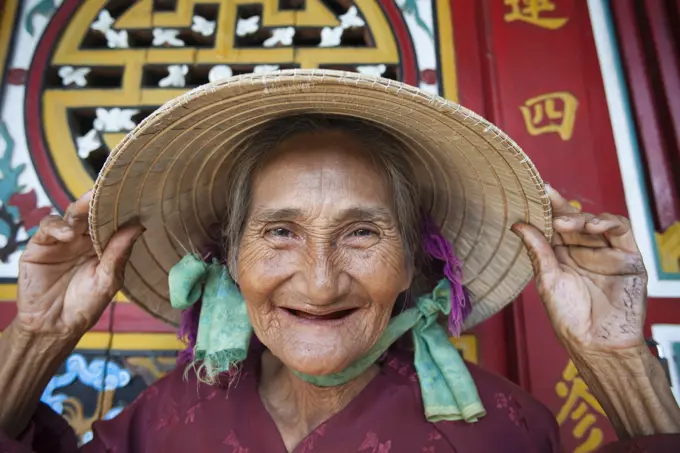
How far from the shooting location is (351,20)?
2.06 meters

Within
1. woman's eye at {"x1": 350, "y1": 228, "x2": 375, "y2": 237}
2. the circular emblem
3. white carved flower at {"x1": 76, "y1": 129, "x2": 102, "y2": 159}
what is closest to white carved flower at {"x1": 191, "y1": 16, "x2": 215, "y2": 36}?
the circular emblem

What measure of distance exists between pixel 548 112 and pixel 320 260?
3.90 feet

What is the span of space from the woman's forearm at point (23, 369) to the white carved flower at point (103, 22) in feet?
4.17

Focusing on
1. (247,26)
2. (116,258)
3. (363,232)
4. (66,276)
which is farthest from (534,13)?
(66,276)

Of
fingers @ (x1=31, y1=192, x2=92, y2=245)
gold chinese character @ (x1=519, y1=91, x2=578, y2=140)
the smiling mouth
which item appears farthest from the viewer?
gold chinese character @ (x1=519, y1=91, x2=578, y2=140)

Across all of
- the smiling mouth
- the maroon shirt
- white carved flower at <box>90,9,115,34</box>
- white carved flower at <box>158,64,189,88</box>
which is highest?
white carved flower at <box>90,9,115,34</box>

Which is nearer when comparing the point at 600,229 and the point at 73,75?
the point at 600,229

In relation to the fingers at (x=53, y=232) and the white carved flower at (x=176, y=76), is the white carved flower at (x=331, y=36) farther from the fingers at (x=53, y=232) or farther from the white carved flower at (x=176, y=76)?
the fingers at (x=53, y=232)

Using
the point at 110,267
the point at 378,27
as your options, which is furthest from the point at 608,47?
the point at 110,267

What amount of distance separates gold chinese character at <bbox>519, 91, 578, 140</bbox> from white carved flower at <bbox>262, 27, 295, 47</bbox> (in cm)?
90

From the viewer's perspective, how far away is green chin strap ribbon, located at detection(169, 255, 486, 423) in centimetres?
127

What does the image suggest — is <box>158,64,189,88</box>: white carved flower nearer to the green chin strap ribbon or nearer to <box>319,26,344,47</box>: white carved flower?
<box>319,26,344,47</box>: white carved flower

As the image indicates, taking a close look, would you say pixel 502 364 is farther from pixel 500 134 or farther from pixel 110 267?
pixel 110 267

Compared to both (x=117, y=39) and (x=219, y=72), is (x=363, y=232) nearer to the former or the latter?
(x=219, y=72)
